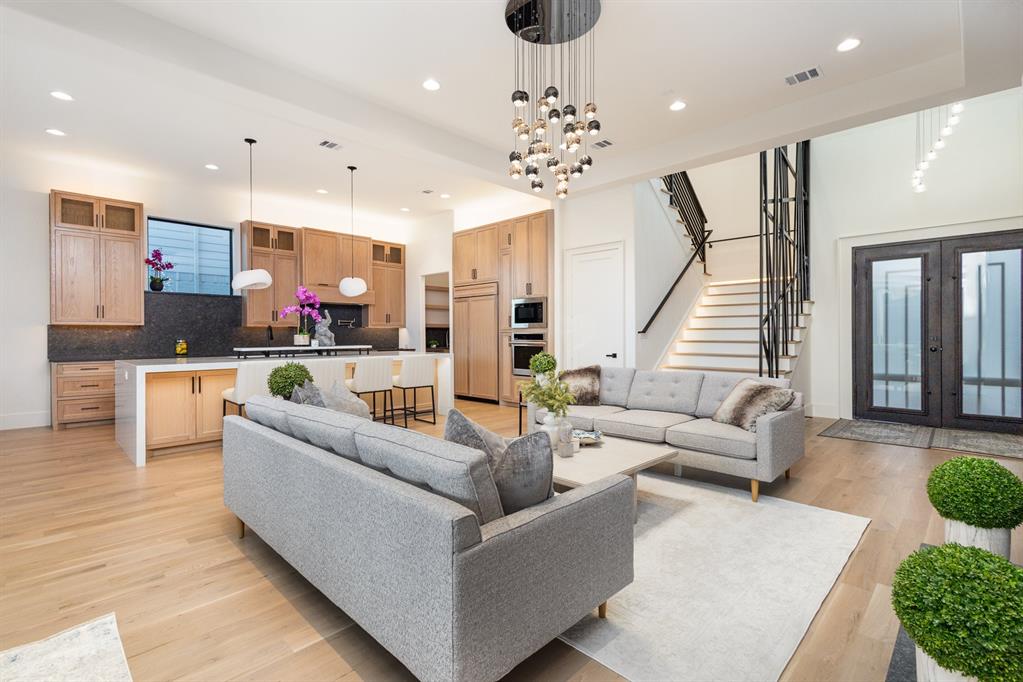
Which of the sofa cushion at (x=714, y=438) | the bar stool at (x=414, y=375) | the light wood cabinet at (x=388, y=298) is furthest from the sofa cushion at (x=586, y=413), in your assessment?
the light wood cabinet at (x=388, y=298)

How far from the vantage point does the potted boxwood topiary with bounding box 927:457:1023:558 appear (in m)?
1.74

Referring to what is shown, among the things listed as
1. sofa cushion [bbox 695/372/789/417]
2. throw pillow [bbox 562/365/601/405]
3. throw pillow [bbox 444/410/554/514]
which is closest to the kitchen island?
throw pillow [bbox 562/365/601/405]

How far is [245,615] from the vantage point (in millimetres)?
1998

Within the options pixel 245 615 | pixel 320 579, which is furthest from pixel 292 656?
pixel 245 615

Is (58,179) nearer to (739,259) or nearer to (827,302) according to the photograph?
(739,259)

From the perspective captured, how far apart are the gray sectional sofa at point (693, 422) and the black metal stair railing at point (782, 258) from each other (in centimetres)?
122

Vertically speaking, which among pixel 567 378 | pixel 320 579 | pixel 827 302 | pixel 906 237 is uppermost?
pixel 906 237

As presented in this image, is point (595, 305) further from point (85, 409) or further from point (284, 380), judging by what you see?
point (85, 409)

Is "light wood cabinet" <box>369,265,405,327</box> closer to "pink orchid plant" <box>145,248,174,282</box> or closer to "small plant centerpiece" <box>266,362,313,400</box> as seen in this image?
"pink orchid plant" <box>145,248,174,282</box>

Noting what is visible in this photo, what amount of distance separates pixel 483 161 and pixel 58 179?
5213mm

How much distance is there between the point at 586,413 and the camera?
4367 millimetres

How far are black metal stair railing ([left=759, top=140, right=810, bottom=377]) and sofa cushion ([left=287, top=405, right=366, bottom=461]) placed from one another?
444 centimetres

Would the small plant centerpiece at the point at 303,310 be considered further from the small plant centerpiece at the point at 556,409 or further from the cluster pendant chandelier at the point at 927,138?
the cluster pendant chandelier at the point at 927,138

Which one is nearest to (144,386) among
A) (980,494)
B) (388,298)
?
(388,298)
